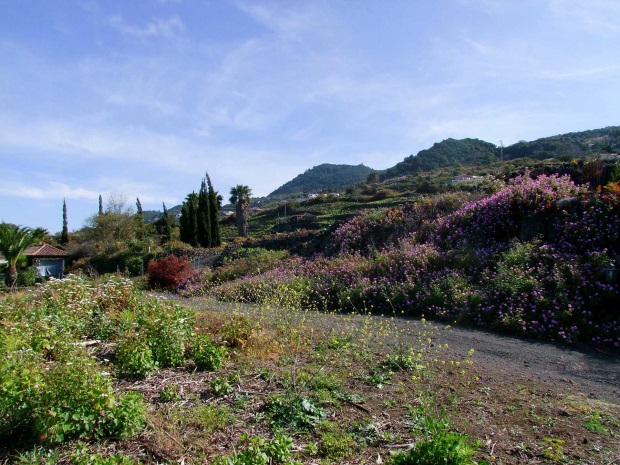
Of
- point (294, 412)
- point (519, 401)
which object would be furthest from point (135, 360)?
point (519, 401)

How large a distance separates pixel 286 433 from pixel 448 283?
5.79 metres

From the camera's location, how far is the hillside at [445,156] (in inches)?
3401

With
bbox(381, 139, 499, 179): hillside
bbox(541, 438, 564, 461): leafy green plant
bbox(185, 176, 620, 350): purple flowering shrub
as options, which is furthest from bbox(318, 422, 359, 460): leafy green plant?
bbox(381, 139, 499, 179): hillside

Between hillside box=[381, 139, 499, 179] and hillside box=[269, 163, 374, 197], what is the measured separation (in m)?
32.7

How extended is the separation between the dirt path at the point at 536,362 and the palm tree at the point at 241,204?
3036 cm

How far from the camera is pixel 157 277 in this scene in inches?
635

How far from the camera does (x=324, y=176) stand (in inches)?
5551

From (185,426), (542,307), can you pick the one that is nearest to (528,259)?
(542,307)

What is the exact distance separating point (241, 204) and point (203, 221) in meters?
6.86

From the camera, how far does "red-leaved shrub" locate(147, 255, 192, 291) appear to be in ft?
51.7

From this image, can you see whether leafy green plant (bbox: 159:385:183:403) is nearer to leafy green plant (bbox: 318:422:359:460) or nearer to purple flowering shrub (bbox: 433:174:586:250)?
leafy green plant (bbox: 318:422:359:460)

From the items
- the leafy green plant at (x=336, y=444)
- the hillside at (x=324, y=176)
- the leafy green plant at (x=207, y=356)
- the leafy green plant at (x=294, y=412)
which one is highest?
the hillside at (x=324, y=176)

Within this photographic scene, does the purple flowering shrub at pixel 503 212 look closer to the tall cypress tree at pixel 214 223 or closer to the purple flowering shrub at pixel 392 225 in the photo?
the purple flowering shrub at pixel 392 225

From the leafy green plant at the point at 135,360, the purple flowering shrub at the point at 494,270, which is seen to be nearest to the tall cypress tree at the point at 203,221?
the purple flowering shrub at the point at 494,270
